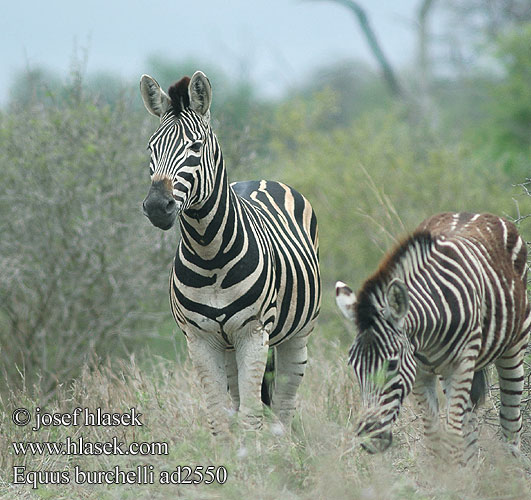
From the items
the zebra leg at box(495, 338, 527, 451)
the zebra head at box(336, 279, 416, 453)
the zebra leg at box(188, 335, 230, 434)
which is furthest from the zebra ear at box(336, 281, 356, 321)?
the zebra leg at box(495, 338, 527, 451)

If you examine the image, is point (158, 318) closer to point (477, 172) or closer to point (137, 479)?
point (137, 479)

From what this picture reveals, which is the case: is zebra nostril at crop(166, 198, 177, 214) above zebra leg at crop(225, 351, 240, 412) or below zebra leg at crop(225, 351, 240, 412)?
above

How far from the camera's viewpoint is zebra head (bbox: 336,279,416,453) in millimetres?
4508

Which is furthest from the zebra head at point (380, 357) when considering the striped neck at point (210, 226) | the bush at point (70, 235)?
the bush at point (70, 235)

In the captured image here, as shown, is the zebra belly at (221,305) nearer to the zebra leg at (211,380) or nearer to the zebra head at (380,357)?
the zebra leg at (211,380)

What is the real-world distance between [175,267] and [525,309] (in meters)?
2.35

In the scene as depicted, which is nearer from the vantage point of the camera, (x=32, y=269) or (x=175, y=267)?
(x=175, y=267)

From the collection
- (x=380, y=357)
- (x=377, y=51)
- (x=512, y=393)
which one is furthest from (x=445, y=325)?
(x=377, y=51)

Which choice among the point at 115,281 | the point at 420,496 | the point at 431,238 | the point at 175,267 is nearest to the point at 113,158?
the point at 115,281

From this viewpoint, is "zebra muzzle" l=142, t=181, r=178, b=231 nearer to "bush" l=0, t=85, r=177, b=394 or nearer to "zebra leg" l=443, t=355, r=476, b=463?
"zebra leg" l=443, t=355, r=476, b=463

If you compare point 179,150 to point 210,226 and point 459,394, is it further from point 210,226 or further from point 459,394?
point 459,394

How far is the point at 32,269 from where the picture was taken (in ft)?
30.0

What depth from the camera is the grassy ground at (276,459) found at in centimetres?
445

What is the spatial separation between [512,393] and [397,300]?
1669 millimetres
